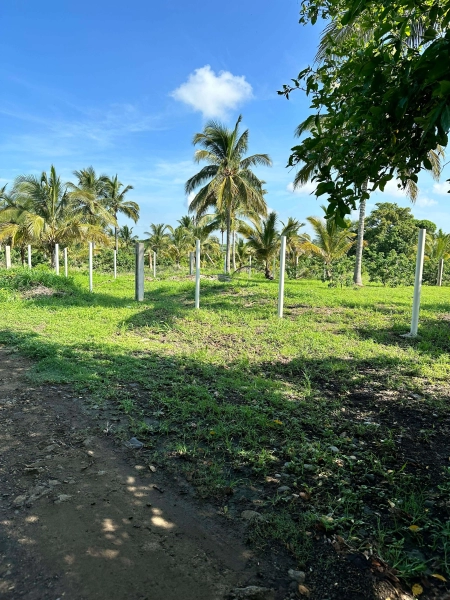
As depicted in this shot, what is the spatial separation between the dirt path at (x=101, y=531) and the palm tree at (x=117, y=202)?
30.5 m

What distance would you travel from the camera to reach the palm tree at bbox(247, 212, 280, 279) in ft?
68.3

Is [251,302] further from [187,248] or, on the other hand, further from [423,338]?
[187,248]

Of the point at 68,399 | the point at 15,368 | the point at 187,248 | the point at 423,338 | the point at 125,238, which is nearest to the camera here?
the point at 68,399

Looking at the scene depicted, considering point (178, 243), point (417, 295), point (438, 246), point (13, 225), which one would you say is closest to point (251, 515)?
point (417, 295)

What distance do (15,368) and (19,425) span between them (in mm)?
1997

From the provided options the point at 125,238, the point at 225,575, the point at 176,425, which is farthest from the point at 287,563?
the point at 125,238

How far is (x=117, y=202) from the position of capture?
33.0 meters

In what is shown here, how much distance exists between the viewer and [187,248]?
129 ft

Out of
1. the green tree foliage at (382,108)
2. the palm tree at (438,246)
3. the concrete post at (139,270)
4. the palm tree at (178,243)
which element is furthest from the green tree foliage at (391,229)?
the green tree foliage at (382,108)

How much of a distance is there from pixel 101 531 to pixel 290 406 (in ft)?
7.64

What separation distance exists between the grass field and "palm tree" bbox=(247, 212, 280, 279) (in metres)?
12.2

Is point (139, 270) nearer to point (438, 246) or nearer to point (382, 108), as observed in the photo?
point (382, 108)

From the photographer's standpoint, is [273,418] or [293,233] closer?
[273,418]

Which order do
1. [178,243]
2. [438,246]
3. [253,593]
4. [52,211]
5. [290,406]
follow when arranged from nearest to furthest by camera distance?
[253,593]
[290,406]
[52,211]
[438,246]
[178,243]
